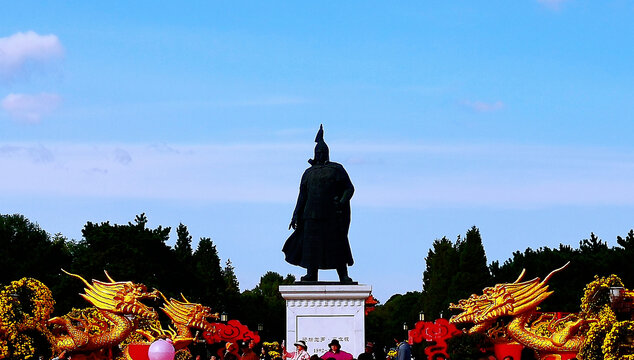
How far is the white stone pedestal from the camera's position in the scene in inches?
889

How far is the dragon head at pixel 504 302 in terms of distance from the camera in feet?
83.7

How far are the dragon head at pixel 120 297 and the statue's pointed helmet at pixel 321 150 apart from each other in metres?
5.59

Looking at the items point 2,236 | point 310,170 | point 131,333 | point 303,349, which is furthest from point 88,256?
point 303,349

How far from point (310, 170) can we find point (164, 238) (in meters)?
27.3

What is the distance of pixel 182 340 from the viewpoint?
26.4 meters

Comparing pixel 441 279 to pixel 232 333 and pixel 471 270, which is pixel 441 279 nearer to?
pixel 471 270

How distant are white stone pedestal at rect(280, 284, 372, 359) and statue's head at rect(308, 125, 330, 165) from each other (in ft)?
10.9

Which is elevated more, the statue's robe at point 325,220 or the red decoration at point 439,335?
the statue's robe at point 325,220

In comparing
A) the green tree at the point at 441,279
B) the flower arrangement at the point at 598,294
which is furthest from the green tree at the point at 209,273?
the flower arrangement at the point at 598,294

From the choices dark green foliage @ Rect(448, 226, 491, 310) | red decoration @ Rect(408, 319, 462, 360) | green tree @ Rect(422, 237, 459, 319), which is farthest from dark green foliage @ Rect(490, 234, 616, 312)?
red decoration @ Rect(408, 319, 462, 360)

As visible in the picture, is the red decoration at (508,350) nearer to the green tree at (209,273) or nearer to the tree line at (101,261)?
the tree line at (101,261)

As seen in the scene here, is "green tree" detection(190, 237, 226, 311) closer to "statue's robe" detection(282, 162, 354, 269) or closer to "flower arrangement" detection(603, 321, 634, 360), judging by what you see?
"statue's robe" detection(282, 162, 354, 269)

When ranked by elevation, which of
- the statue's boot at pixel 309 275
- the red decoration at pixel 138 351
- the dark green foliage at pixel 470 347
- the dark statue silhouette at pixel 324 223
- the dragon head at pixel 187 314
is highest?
the dark statue silhouette at pixel 324 223

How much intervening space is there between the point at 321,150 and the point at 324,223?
176 cm
